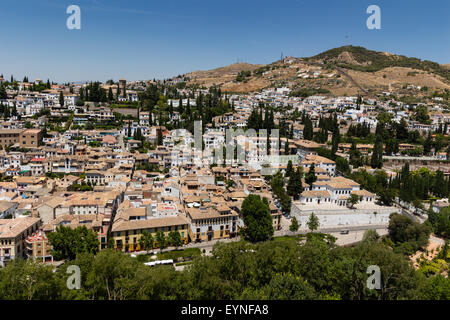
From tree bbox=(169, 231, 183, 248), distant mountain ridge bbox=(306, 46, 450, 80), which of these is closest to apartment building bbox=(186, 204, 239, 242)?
tree bbox=(169, 231, 183, 248)

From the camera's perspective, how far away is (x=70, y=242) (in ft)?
49.9

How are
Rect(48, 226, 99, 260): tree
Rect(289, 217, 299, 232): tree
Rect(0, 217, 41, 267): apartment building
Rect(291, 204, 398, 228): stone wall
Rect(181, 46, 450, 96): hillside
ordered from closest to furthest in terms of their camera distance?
Rect(0, 217, 41, 267): apartment building, Rect(48, 226, 99, 260): tree, Rect(289, 217, 299, 232): tree, Rect(291, 204, 398, 228): stone wall, Rect(181, 46, 450, 96): hillside

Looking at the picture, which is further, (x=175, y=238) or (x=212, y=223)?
(x=212, y=223)

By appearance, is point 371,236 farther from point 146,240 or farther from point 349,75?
point 349,75

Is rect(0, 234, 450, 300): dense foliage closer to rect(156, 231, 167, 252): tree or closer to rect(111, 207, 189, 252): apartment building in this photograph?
rect(156, 231, 167, 252): tree

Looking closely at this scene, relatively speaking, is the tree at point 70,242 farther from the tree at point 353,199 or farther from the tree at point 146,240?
the tree at point 353,199

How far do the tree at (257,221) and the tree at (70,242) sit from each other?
8.17m

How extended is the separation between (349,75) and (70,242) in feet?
242

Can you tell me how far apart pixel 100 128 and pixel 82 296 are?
28.4 meters

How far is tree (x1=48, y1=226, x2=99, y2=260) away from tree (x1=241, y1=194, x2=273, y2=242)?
26.8 ft

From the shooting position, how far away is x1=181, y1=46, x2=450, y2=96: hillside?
67081mm

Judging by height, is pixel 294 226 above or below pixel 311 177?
below

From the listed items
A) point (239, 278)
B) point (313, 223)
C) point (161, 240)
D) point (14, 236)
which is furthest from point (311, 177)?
point (14, 236)

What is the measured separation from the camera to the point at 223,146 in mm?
30609
